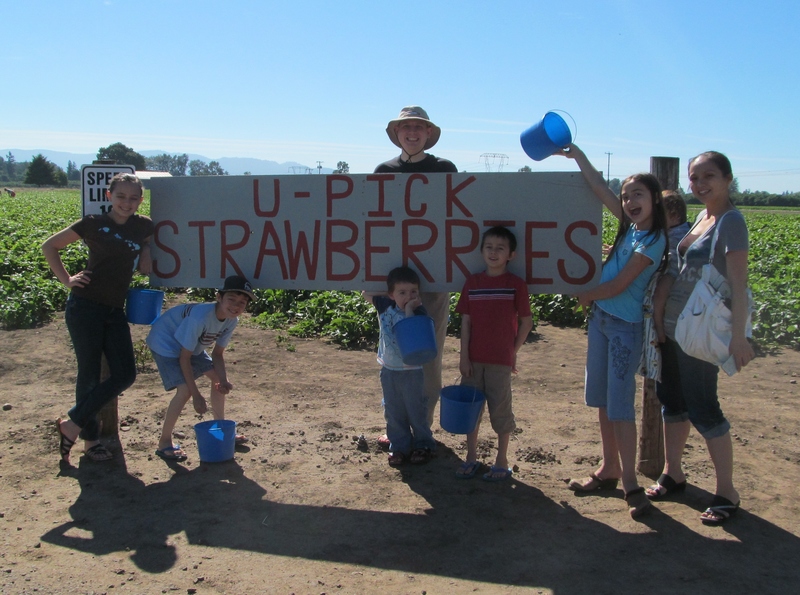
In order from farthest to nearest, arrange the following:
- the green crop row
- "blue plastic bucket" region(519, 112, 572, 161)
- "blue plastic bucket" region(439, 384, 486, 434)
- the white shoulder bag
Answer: the green crop row → "blue plastic bucket" region(439, 384, 486, 434) → "blue plastic bucket" region(519, 112, 572, 161) → the white shoulder bag

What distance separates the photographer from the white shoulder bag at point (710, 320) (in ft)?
11.0

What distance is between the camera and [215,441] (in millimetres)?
4457

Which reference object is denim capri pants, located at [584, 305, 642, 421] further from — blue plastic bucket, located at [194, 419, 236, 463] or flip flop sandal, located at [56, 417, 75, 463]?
flip flop sandal, located at [56, 417, 75, 463]

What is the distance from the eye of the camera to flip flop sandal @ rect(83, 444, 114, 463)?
450cm

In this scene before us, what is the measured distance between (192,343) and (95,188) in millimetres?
1234

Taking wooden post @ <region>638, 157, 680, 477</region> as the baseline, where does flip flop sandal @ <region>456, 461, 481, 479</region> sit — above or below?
below

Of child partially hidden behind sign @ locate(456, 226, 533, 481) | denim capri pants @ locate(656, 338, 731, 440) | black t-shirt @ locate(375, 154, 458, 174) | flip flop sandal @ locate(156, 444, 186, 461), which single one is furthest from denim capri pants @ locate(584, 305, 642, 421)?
flip flop sandal @ locate(156, 444, 186, 461)

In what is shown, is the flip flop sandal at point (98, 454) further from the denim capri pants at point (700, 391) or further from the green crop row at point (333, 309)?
the green crop row at point (333, 309)

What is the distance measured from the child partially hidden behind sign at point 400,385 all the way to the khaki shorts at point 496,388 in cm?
42

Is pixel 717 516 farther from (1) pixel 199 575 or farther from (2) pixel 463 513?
(1) pixel 199 575

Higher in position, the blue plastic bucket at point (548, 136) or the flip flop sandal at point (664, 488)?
the blue plastic bucket at point (548, 136)

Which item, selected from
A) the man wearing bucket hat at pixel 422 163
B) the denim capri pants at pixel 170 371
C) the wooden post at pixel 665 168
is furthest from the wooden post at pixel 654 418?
the denim capri pants at pixel 170 371

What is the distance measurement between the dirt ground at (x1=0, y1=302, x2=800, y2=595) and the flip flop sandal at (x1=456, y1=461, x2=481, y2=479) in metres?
0.09

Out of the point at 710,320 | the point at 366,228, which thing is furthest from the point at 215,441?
the point at 710,320
